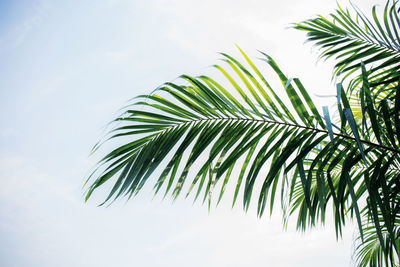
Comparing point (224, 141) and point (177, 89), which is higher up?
point (177, 89)

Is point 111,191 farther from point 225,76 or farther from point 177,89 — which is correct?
point 225,76

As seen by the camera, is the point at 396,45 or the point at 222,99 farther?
the point at 396,45

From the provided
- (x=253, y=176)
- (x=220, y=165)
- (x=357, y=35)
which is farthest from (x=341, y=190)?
(x=357, y=35)

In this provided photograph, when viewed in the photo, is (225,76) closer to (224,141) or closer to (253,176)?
(224,141)

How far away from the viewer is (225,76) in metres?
1.10

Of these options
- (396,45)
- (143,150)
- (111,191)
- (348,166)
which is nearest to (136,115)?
(143,150)

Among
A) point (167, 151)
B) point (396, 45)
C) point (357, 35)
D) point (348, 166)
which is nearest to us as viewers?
point (348, 166)

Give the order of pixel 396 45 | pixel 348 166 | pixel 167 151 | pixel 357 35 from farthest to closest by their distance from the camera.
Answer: pixel 357 35 < pixel 396 45 < pixel 167 151 < pixel 348 166

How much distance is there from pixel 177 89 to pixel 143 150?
24 cm

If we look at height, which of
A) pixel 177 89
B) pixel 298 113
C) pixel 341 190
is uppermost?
pixel 177 89

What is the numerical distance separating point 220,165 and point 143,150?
27cm

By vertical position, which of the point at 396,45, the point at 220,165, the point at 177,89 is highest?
the point at 396,45

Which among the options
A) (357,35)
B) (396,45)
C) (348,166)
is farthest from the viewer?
(357,35)

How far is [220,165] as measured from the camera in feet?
3.40
